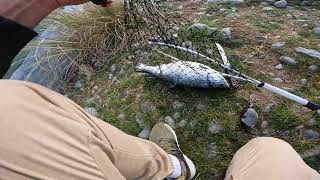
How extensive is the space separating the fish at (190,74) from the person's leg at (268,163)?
0.50m

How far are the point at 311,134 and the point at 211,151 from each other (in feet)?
1.94

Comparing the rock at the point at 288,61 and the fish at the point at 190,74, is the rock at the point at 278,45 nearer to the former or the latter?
the rock at the point at 288,61

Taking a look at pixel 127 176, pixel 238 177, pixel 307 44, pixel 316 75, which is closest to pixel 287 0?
pixel 307 44

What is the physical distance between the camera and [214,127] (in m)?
3.17

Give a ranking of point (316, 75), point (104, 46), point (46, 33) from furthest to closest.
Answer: point (46, 33)
point (104, 46)
point (316, 75)

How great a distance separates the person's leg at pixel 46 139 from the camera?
165 centimetres

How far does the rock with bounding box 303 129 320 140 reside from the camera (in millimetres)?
2971

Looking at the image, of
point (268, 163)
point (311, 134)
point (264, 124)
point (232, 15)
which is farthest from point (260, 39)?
point (268, 163)

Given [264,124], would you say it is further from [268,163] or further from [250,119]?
[268,163]

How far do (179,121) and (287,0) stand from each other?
146 centimetres

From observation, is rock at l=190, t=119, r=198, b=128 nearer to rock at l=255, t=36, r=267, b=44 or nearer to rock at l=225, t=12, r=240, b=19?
rock at l=255, t=36, r=267, b=44

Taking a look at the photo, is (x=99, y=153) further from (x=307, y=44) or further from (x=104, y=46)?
(x=104, y=46)

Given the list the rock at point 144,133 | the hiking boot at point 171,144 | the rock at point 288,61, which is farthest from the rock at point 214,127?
the rock at point 288,61

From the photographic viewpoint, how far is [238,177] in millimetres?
2652
